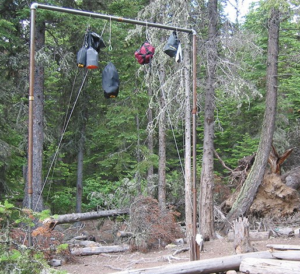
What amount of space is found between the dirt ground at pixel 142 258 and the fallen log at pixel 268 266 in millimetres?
2328

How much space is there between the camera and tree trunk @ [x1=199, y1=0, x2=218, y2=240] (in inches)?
400

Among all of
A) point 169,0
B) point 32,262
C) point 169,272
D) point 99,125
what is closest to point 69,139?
point 99,125

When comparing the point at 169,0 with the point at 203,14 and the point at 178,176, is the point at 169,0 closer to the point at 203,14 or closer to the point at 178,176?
the point at 203,14

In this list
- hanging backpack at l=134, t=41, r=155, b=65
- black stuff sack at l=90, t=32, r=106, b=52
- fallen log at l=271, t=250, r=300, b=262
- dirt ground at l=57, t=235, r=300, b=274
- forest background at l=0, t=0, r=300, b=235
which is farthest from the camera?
forest background at l=0, t=0, r=300, b=235

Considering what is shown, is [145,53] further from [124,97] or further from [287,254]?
[124,97]

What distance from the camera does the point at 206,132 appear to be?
10430mm

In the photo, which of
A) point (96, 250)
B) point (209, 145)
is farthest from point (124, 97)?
point (96, 250)

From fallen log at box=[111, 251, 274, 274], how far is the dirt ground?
200cm

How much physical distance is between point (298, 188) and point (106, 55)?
7.90 metres

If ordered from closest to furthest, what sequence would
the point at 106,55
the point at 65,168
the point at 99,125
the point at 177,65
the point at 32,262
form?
the point at 32,262 < the point at 177,65 < the point at 106,55 < the point at 99,125 < the point at 65,168

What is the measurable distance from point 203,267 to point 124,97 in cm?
906

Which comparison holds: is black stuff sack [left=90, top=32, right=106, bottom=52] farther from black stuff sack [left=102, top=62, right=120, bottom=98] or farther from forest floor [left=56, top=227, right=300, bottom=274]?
forest floor [left=56, top=227, right=300, bottom=274]

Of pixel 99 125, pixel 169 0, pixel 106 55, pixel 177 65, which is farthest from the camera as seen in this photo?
pixel 99 125

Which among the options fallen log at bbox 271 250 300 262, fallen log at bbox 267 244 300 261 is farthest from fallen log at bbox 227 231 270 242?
fallen log at bbox 271 250 300 262
